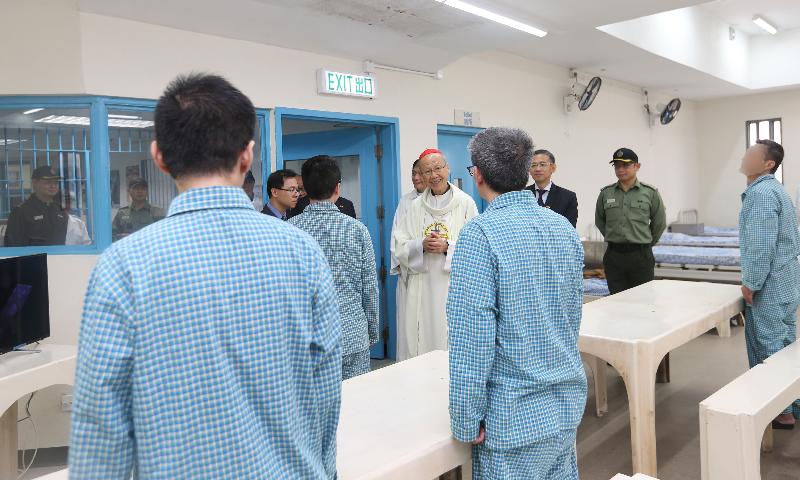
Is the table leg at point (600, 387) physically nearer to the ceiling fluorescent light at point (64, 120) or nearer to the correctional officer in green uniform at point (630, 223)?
the correctional officer in green uniform at point (630, 223)

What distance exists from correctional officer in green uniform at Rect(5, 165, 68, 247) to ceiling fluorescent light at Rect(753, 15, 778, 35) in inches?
377

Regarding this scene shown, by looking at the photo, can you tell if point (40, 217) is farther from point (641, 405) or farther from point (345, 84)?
point (641, 405)

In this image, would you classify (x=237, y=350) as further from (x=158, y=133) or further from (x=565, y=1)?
(x=565, y=1)

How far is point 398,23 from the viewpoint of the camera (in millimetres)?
4539

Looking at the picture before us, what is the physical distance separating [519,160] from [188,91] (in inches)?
39.6

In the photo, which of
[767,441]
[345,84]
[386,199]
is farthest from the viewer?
[386,199]

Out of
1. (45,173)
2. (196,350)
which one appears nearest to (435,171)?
(45,173)

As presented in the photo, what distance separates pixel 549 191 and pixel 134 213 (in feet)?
9.35

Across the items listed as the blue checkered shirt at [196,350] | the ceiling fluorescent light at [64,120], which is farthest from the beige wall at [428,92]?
the blue checkered shirt at [196,350]

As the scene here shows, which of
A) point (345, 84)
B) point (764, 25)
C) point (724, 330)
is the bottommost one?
point (724, 330)

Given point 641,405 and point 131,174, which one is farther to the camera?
point 131,174

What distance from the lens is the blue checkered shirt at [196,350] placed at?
1.02 metres

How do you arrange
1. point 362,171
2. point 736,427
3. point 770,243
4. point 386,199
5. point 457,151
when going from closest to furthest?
point 736,427
point 770,243
point 386,199
point 362,171
point 457,151

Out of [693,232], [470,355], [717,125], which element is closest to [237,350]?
[470,355]
